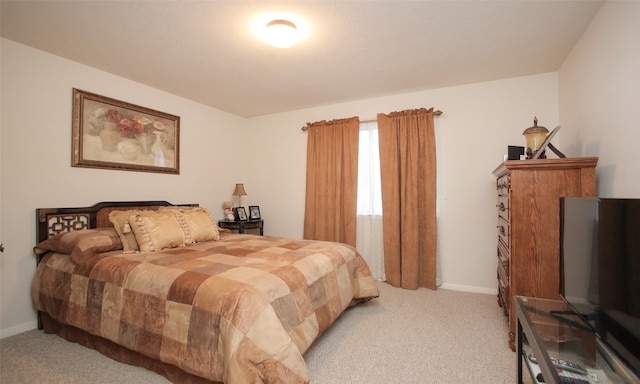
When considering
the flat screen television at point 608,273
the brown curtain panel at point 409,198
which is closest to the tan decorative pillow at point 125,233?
the brown curtain panel at point 409,198

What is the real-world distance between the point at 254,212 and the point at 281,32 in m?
2.79

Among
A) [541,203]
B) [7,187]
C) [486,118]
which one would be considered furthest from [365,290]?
[7,187]

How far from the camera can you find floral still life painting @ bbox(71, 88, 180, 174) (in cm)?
261

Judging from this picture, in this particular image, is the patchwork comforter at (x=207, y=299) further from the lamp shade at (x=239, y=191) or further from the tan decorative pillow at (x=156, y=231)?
the lamp shade at (x=239, y=191)

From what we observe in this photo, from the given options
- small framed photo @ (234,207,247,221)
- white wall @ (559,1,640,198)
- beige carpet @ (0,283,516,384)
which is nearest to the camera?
white wall @ (559,1,640,198)

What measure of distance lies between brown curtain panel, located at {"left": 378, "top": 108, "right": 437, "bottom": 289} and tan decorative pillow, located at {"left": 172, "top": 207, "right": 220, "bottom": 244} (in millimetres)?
2016

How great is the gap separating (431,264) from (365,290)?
3.45 feet

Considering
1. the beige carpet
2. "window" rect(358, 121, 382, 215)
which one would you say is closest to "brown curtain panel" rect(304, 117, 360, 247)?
"window" rect(358, 121, 382, 215)

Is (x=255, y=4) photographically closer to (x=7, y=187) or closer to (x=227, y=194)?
(x=7, y=187)

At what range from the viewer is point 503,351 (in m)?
1.91

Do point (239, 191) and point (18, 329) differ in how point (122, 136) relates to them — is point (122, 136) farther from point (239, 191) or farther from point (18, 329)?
point (18, 329)

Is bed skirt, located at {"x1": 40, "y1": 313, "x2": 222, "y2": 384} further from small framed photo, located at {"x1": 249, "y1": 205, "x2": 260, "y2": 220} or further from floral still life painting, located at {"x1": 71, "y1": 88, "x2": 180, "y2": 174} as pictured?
small framed photo, located at {"x1": 249, "y1": 205, "x2": 260, "y2": 220}

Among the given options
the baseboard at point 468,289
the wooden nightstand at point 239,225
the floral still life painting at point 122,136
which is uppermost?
the floral still life painting at point 122,136

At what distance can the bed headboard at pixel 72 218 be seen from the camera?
2.32m
